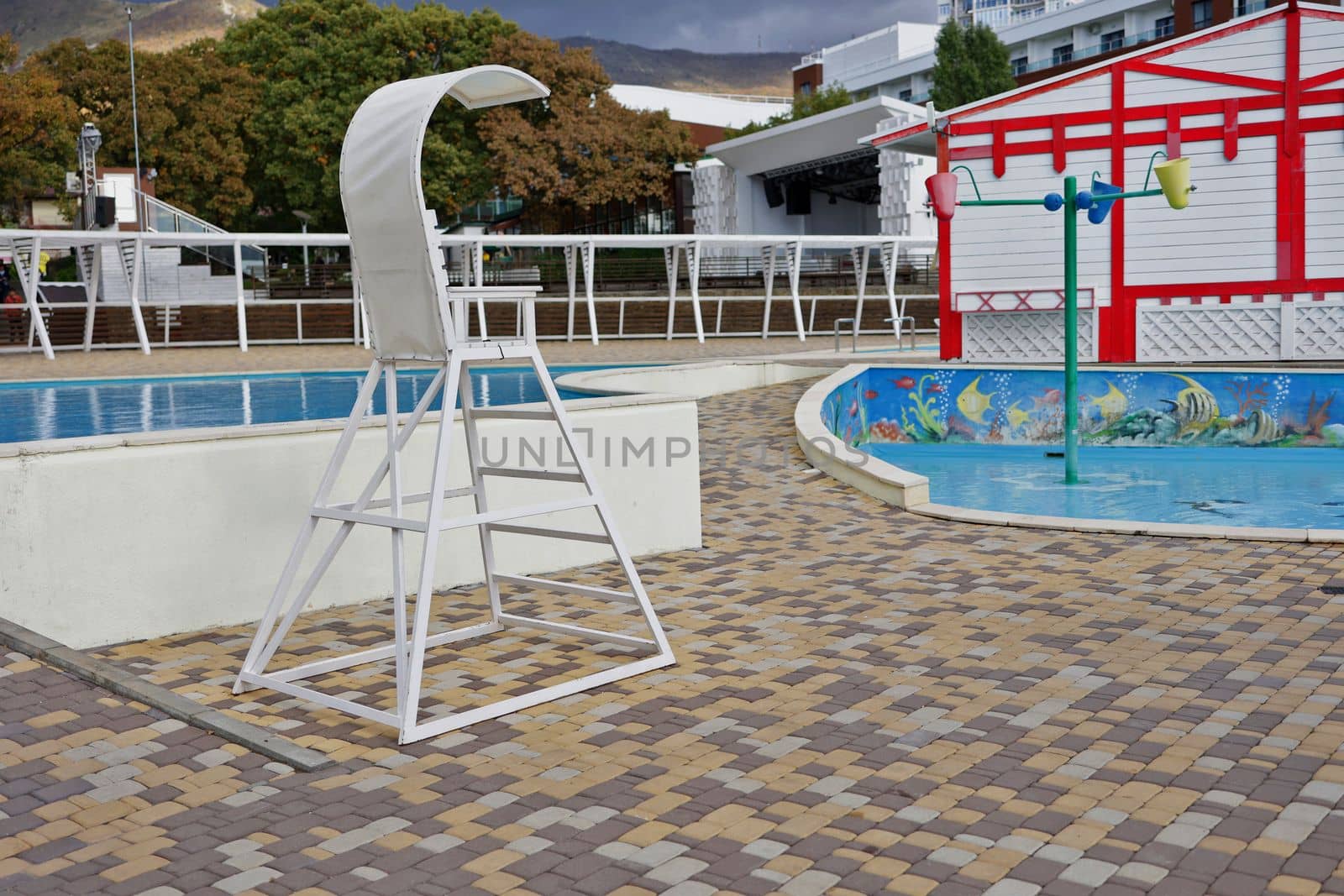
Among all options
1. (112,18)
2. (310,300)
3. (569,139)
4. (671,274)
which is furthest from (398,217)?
(112,18)

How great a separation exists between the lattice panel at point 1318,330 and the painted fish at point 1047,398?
126 inches

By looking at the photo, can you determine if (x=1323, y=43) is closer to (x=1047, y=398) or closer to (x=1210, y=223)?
(x=1210, y=223)

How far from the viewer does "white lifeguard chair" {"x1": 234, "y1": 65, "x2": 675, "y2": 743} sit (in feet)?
11.7

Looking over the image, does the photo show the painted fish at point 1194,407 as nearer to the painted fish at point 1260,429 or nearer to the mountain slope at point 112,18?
the painted fish at point 1260,429

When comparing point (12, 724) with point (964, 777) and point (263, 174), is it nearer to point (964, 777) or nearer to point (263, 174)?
point (964, 777)

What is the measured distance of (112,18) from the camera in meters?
178

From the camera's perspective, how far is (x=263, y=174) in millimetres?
44531

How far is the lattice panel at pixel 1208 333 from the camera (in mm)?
14891

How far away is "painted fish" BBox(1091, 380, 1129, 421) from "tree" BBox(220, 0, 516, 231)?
90.8 feet

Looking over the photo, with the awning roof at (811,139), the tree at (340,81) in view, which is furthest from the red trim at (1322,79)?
the tree at (340,81)

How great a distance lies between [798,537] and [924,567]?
93 cm

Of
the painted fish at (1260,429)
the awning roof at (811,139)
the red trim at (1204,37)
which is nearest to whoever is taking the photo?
the painted fish at (1260,429)

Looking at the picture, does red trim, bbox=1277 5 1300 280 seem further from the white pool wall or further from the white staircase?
the white staircase

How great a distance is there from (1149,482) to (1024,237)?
513 cm
